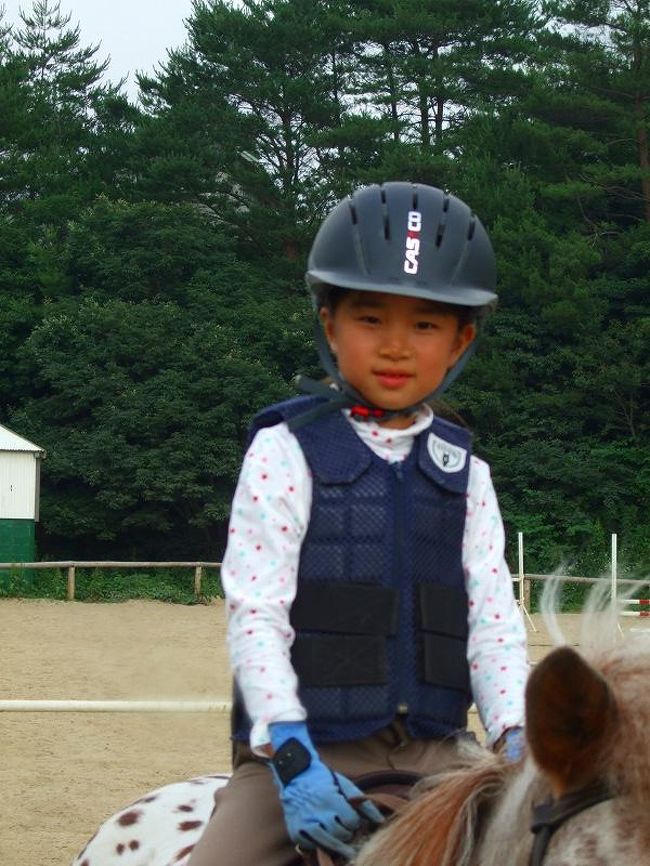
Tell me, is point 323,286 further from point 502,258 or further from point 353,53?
point 353,53

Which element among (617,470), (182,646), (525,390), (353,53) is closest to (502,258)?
(525,390)

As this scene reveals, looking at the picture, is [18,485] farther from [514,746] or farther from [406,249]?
[514,746]

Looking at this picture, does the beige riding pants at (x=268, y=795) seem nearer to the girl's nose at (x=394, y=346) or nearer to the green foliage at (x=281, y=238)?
the girl's nose at (x=394, y=346)

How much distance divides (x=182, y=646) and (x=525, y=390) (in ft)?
61.8

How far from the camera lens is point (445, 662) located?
5.94ft

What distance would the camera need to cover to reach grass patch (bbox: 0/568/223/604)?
2005cm

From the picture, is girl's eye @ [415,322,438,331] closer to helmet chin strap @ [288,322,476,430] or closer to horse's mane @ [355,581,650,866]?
helmet chin strap @ [288,322,476,430]

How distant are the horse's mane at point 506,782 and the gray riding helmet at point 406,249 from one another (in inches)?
22.8

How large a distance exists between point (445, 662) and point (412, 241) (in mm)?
661

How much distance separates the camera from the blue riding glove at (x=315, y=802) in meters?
1.52

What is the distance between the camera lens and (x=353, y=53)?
119 feet

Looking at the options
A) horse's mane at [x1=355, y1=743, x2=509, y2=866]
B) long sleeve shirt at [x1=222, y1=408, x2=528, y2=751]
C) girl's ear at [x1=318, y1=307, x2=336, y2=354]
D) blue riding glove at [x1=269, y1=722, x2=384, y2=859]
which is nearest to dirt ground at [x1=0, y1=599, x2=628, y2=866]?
long sleeve shirt at [x1=222, y1=408, x2=528, y2=751]

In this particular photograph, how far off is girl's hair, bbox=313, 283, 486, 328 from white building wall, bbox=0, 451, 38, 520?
24.8m

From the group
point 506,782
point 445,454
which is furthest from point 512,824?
point 445,454
